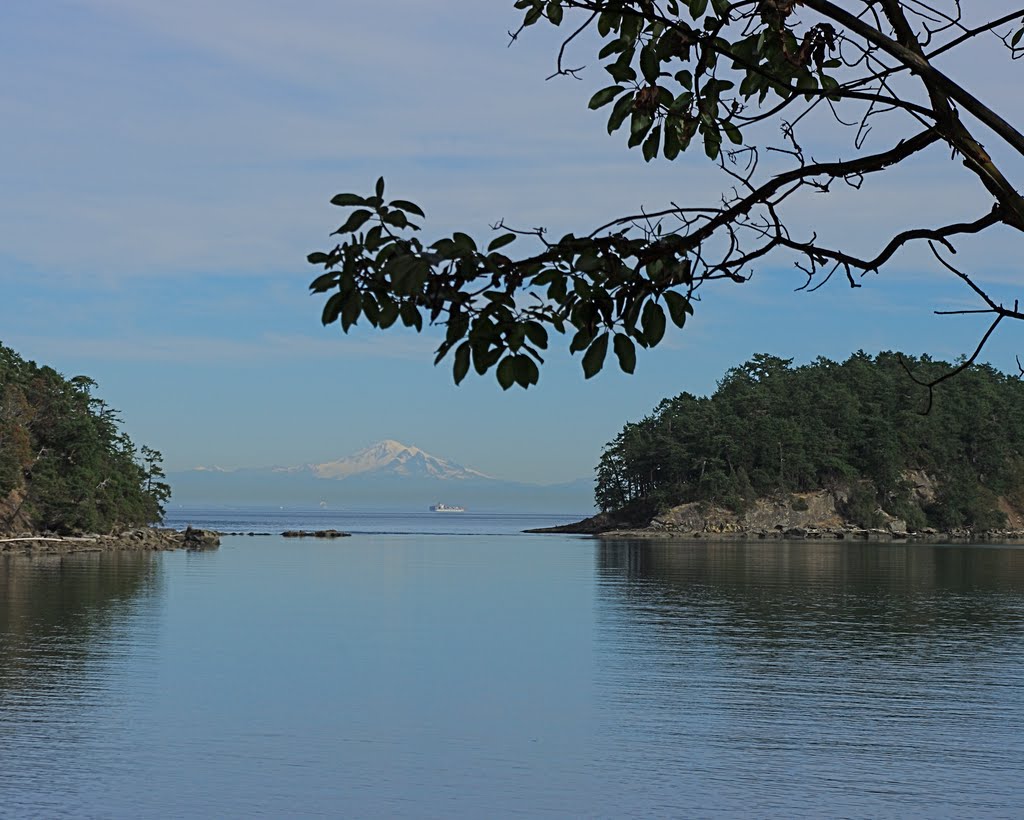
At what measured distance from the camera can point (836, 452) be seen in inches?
5541

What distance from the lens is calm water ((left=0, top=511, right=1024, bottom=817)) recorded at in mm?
16875

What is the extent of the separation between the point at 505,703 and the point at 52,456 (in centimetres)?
6052

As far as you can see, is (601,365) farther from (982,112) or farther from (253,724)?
(253,724)

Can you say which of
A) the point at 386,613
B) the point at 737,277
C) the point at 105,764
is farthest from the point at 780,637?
the point at 737,277

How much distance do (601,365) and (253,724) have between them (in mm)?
18813

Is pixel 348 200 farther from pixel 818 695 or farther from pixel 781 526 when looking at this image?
pixel 781 526

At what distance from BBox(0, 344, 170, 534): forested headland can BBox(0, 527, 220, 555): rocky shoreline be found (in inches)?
40.3

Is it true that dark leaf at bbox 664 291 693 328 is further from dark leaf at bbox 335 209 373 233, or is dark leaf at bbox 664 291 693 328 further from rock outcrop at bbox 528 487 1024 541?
rock outcrop at bbox 528 487 1024 541

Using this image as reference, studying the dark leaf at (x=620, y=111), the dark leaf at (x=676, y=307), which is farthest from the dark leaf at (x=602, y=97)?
the dark leaf at (x=676, y=307)

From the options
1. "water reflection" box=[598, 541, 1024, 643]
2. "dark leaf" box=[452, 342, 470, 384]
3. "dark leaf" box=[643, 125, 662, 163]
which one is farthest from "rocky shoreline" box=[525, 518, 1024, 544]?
"dark leaf" box=[452, 342, 470, 384]

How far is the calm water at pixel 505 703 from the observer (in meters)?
16.9

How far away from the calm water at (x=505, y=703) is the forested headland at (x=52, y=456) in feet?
80.4

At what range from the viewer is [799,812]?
52.5ft

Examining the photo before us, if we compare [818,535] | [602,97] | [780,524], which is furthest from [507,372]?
[780,524]
